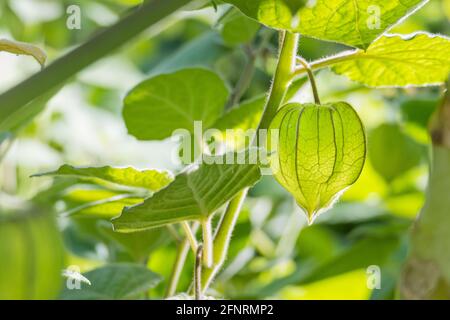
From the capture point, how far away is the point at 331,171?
56cm

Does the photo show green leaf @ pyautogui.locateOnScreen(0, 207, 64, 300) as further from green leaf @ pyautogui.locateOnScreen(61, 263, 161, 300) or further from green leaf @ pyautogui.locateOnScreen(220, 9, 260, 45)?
green leaf @ pyautogui.locateOnScreen(220, 9, 260, 45)

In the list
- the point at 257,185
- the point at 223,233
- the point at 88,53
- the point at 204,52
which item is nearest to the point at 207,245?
the point at 223,233

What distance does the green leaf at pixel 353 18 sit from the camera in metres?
0.50

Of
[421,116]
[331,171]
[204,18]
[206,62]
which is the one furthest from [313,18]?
[204,18]

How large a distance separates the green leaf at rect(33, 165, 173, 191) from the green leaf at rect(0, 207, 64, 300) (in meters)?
0.15

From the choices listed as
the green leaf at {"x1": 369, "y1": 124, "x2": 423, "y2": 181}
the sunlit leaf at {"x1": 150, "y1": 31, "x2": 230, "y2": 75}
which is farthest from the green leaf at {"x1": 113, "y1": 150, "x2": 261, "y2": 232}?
the green leaf at {"x1": 369, "y1": 124, "x2": 423, "y2": 181}

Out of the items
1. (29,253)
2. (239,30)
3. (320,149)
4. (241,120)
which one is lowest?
(29,253)

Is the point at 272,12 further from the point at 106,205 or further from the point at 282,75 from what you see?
the point at 106,205

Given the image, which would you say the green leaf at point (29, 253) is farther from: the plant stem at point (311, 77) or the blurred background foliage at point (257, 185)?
the blurred background foliage at point (257, 185)

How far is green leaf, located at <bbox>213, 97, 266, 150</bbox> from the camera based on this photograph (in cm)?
76

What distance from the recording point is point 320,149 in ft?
1.86

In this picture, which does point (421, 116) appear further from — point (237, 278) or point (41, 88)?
point (41, 88)

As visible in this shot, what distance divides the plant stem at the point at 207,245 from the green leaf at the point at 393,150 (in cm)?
80

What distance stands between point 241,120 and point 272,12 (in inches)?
10.6
